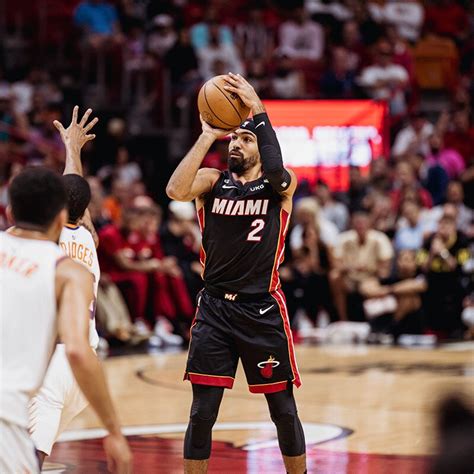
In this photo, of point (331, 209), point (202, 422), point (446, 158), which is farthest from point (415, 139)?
point (202, 422)

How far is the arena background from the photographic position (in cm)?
1289

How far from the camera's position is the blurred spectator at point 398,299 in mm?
14969

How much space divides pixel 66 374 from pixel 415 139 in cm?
1325

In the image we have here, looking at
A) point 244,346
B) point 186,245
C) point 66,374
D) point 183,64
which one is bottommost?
point 186,245

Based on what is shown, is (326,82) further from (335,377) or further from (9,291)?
(9,291)

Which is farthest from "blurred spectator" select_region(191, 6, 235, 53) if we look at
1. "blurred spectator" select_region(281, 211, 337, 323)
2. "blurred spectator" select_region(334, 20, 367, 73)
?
"blurred spectator" select_region(281, 211, 337, 323)

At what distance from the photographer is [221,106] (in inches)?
248

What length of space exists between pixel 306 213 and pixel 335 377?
13.8ft

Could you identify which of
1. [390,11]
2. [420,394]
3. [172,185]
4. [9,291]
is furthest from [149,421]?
[390,11]

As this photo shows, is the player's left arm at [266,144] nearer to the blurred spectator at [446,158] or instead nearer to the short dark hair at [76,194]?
the short dark hair at [76,194]

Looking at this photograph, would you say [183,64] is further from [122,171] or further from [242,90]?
[242,90]

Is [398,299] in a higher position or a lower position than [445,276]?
lower

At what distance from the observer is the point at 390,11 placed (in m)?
21.2

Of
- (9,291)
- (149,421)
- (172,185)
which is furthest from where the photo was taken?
(149,421)
